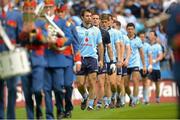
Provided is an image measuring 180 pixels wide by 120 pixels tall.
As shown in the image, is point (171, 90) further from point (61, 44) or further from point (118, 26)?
point (61, 44)

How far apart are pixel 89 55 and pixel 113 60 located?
1302 mm

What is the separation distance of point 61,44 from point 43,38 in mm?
1544

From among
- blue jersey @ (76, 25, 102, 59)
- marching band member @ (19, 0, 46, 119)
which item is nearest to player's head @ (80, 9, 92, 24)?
blue jersey @ (76, 25, 102, 59)

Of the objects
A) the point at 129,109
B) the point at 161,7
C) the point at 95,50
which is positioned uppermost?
the point at 161,7

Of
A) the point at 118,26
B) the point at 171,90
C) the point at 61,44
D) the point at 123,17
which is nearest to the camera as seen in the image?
the point at 61,44

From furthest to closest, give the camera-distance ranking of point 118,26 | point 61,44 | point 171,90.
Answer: point 171,90 → point 118,26 → point 61,44

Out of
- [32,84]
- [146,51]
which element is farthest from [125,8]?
[32,84]

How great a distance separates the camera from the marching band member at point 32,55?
54.6 feet

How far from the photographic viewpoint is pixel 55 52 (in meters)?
18.7

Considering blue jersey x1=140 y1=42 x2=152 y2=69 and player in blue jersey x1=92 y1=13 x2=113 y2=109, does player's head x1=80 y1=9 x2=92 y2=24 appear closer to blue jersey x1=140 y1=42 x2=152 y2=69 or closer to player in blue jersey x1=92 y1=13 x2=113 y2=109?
player in blue jersey x1=92 y1=13 x2=113 y2=109

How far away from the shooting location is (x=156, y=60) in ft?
99.7

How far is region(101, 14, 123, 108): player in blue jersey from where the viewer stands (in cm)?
2562

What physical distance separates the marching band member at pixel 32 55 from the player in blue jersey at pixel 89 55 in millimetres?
7027

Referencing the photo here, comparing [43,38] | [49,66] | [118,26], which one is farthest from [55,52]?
[118,26]
